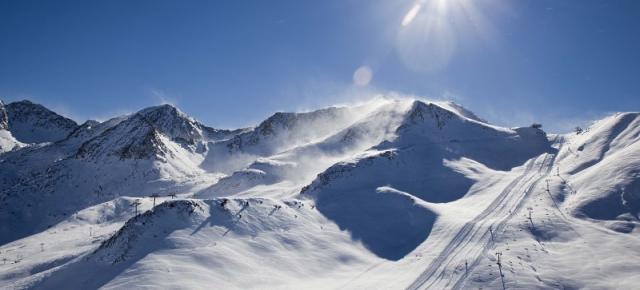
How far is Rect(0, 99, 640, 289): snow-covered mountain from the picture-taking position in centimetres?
4997

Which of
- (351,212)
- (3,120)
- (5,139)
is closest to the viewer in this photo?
(351,212)

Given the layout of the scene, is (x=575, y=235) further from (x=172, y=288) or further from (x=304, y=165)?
(x=304, y=165)

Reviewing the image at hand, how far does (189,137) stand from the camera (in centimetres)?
18950

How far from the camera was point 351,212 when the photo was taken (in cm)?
7806

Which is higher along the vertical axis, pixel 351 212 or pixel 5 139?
pixel 5 139

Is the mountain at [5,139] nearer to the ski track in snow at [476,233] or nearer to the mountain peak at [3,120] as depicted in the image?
the mountain peak at [3,120]

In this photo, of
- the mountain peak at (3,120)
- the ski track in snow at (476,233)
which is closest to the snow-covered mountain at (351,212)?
the ski track in snow at (476,233)

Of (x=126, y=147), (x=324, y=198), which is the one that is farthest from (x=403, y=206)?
(x=126, y=147)

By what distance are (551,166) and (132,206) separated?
314 ft

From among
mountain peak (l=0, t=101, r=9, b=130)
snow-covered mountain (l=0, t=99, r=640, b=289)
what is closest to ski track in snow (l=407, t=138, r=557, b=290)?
snow-covered mountain (l=0, t=99, r=640, b=289)

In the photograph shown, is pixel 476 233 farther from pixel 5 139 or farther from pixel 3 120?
pixel 3 120

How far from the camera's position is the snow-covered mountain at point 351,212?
164 feet

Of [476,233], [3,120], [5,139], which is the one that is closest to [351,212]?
[476,233]

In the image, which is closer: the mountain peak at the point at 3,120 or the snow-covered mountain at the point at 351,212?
the snow-covered mountain at the point at 351,212
